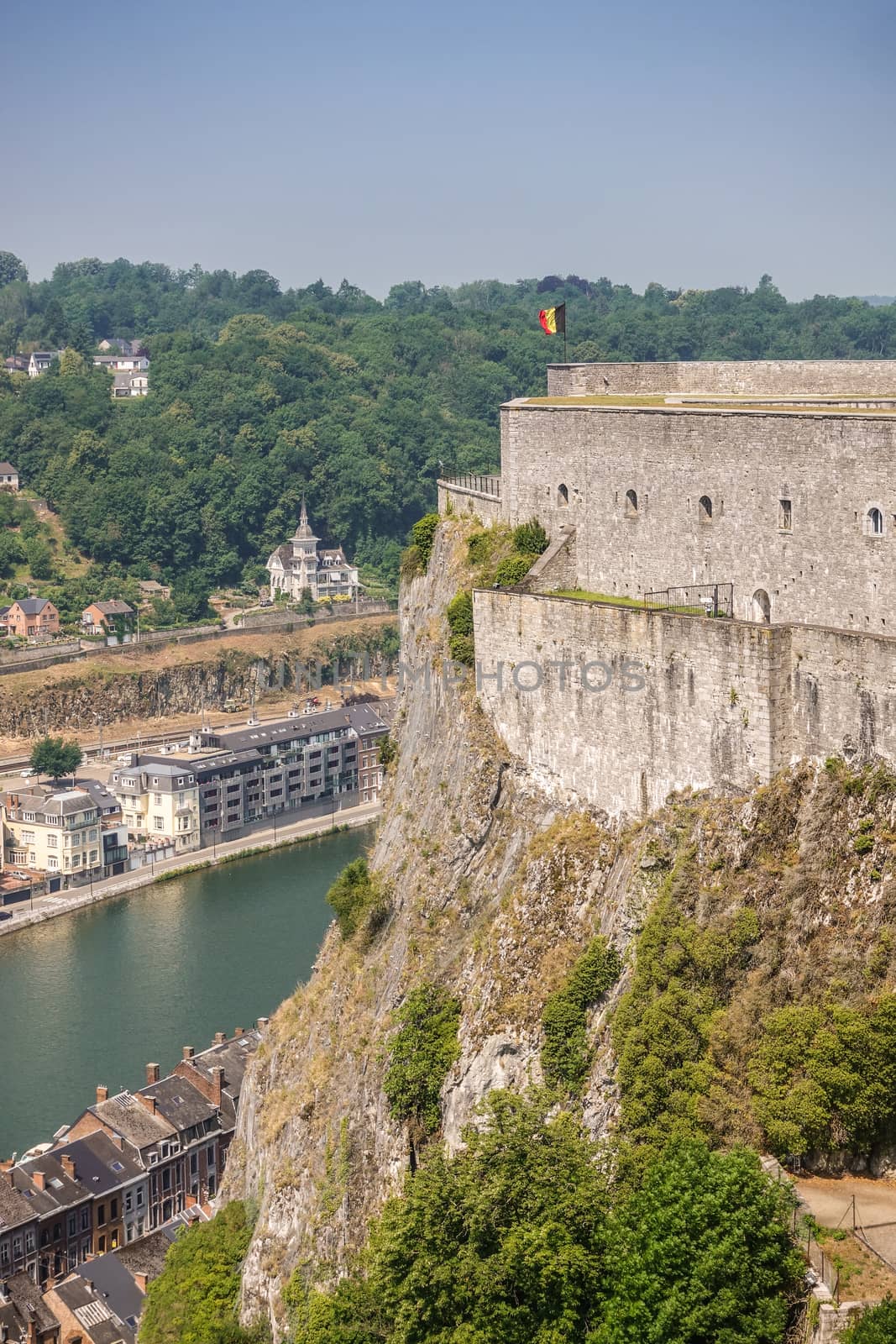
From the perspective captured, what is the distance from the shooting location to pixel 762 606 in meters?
24.3

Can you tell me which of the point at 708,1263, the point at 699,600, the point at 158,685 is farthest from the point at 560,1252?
the point at 158,685

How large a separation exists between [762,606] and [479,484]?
1171cm

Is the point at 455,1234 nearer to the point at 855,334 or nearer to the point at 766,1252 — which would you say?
the point at 766,1252

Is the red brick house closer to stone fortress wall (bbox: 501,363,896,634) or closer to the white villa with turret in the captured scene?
the white villa with turret

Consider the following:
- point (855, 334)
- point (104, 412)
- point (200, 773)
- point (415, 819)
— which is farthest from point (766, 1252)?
point (855, 334)

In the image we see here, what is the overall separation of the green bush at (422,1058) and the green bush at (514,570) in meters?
6.61

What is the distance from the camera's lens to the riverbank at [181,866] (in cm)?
6022

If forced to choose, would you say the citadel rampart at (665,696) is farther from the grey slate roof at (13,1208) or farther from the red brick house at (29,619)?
the red brick house at (29,619)

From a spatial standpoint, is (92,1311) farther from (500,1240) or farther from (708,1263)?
(708,1263)

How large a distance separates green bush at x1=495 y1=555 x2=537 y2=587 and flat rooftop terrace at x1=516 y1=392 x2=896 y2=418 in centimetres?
250

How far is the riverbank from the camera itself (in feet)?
198

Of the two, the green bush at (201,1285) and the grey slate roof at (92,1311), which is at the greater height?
the green bush at (201,1285)

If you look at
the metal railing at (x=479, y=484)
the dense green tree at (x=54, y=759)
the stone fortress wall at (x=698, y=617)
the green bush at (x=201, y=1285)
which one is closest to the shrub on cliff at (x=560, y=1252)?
the stone fortress wall at (x=698, y=617)

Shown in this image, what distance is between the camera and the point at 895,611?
2198cm
